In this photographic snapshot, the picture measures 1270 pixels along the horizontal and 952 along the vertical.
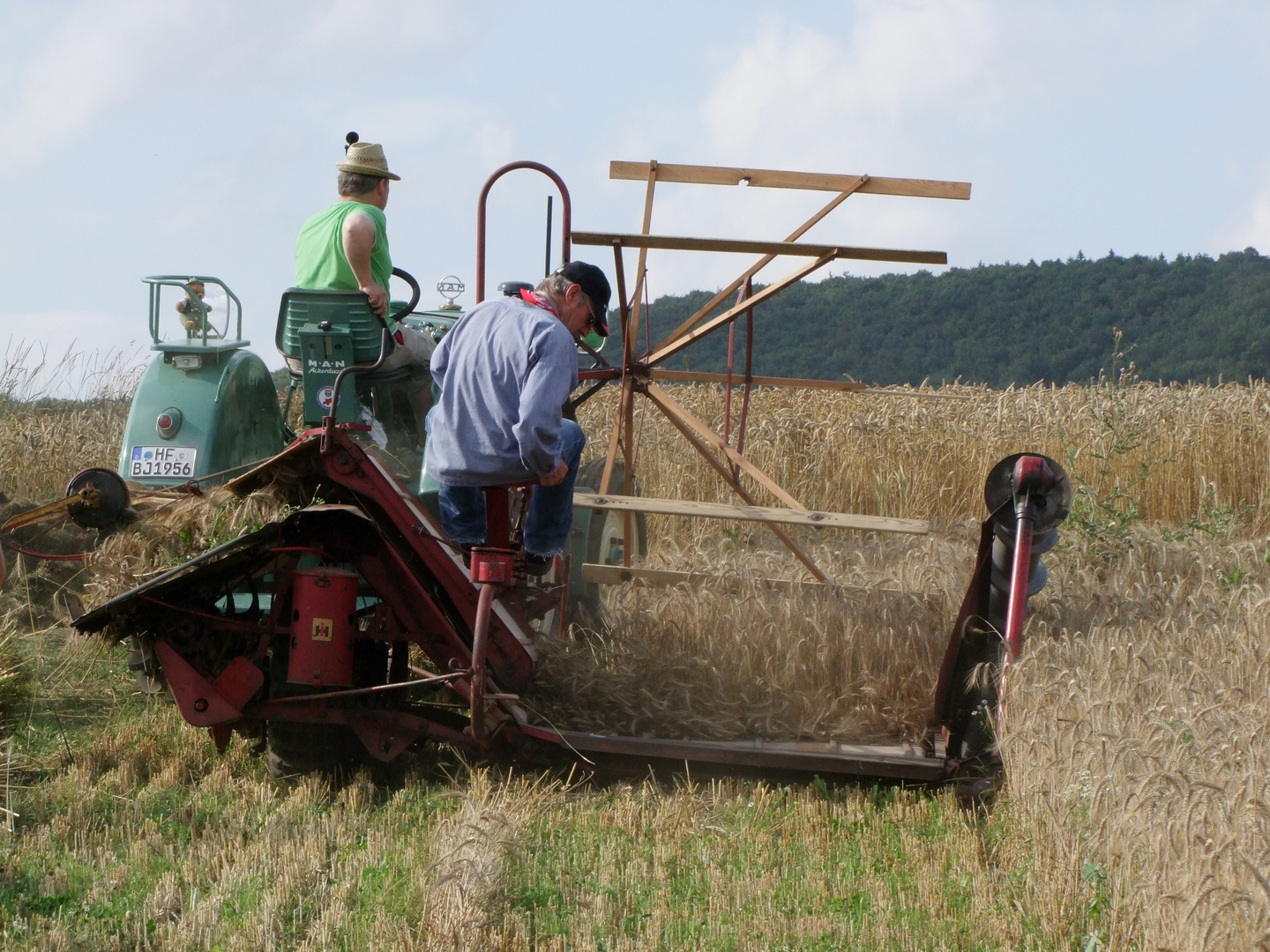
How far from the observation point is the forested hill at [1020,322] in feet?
149

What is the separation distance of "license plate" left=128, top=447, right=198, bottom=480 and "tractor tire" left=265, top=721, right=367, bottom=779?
1256 mm

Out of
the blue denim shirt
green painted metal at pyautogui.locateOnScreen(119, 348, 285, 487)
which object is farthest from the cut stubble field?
the blue denim shirt

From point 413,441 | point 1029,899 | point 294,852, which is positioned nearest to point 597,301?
point 413,441

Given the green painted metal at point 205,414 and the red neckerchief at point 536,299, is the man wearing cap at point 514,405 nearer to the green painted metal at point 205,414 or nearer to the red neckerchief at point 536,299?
the red neckerchief at point 536,299

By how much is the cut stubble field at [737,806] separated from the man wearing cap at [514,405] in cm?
65

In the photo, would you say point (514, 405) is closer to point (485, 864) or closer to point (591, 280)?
point (591, 280)

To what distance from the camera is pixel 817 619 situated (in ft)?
17.2

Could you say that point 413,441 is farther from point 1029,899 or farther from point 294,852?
point 1029,899

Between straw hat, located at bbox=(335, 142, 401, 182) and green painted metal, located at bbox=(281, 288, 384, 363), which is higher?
straw hat, located at bbox=(335, 142, 401, 182)

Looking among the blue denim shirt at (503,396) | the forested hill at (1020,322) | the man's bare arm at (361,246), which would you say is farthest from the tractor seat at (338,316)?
the forested hill at (1020,322)

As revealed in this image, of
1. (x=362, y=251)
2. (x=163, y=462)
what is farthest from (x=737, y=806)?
(x=163, y=462)

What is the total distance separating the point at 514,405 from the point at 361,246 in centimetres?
122

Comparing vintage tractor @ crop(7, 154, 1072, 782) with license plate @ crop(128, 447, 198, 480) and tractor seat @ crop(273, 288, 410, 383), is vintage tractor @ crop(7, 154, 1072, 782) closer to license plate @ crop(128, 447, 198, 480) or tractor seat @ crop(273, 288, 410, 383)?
→ tractor seat @ crop(273, 288, 410, 383)

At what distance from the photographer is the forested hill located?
4531 cm
